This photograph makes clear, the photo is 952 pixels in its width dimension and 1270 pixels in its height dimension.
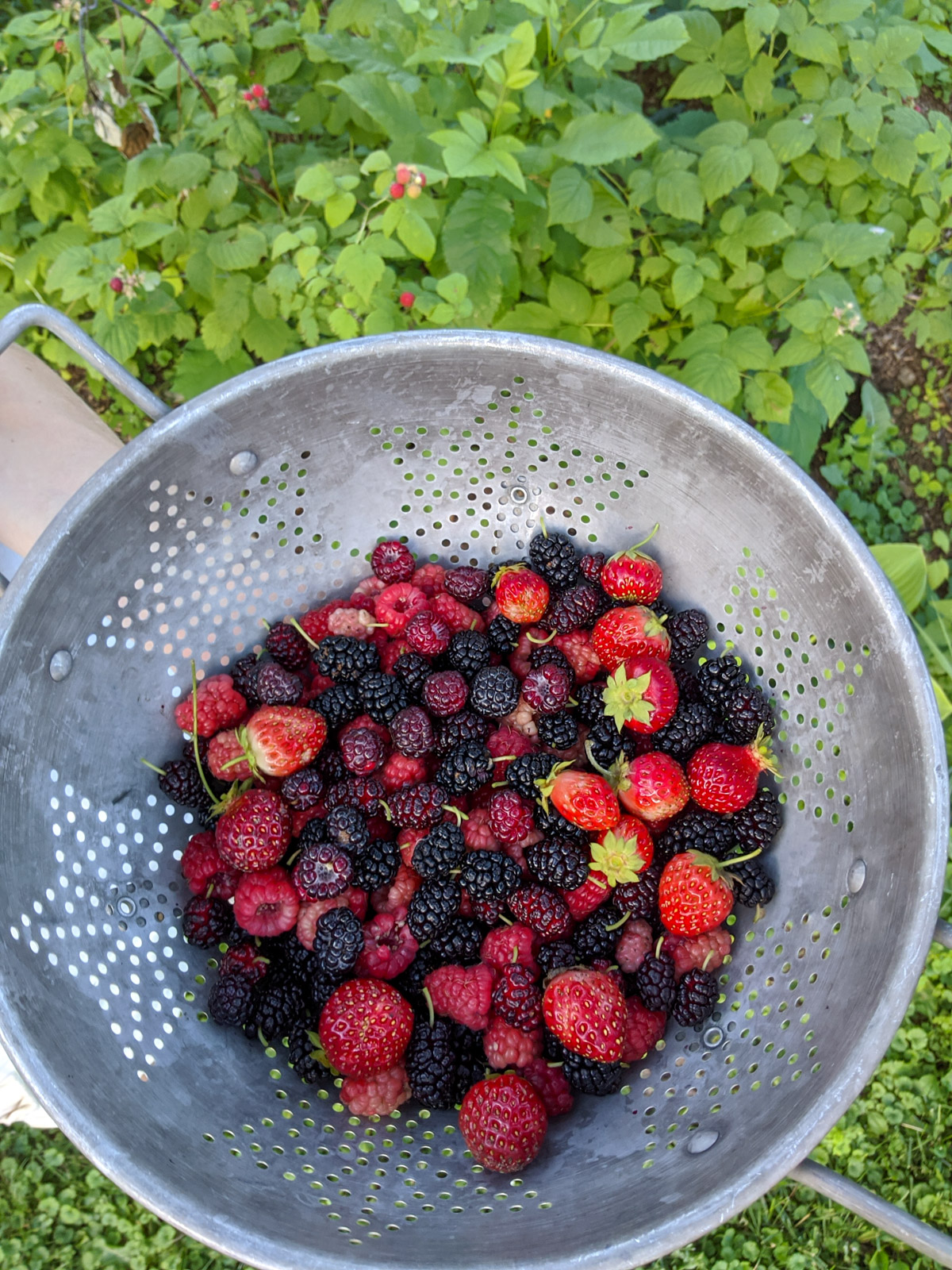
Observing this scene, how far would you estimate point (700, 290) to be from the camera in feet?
6.30

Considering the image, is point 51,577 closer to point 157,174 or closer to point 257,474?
point 257,474

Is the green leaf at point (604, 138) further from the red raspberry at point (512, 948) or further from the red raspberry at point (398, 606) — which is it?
the red raspberry at point (512, 948)

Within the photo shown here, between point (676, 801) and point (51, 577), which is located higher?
point (51, 577)

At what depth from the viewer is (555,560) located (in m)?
1.64

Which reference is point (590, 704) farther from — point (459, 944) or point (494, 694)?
point (459, 944)

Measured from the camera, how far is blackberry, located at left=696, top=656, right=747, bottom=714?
1.54 metres

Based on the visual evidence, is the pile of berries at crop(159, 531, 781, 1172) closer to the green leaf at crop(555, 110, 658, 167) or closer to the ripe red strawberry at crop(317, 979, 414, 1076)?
the ripe red strawberry at crop(317, 979, 414, 1076)

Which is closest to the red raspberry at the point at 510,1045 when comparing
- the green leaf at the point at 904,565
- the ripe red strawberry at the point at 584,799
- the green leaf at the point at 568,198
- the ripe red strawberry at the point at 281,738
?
the ripe red strawberry at the point at 584,799

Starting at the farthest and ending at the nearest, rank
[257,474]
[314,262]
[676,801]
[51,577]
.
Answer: [314,262]
[257,474]
[676,801]
[51,577]

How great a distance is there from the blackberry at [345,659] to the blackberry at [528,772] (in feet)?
1.10

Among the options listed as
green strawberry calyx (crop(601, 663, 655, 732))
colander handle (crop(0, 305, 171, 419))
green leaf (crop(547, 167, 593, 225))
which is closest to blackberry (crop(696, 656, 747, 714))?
green strawberry calyx (crop(601, 663, 655, 732))

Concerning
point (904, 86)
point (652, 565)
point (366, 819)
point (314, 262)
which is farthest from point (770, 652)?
point (904, 86)

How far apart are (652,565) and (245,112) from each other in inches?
52.4

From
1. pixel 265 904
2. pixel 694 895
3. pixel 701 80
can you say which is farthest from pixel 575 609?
pixel 701 80
